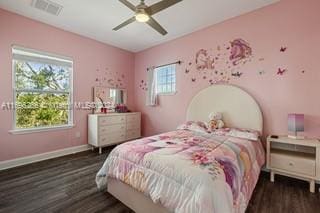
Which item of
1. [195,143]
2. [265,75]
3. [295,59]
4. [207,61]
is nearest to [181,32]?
[207,61]

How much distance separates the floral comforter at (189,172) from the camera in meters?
1.32

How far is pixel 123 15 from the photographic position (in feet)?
9.83

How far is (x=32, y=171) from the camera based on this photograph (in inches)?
109

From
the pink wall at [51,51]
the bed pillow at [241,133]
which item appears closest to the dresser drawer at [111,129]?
the pink wall at [51,51]

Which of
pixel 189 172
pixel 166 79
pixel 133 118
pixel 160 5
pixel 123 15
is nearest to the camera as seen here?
pixel 189 172

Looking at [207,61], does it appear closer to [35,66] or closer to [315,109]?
[315,109]

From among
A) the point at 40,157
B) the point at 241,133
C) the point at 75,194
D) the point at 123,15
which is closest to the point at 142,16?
the point at 123,15

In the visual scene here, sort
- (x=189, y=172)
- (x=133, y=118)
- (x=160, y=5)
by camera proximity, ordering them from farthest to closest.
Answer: (x=133, y=118), (x=160, y=5), (x=189, y=172)

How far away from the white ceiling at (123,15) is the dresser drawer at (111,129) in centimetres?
216

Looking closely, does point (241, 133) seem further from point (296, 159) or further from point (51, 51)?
point (51, 51)

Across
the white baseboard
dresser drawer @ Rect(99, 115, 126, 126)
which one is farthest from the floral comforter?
the white baseboard

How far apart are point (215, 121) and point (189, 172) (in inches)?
72.3

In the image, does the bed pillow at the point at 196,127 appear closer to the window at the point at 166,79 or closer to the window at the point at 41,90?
the window at the point at 166,79

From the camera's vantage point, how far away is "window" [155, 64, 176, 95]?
13.5 feet
